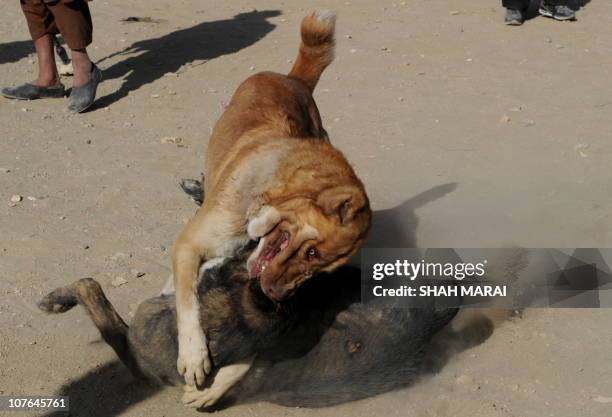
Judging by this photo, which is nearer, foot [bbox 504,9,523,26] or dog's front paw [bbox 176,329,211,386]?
dog's front paw [bbox 176,329,211,386]

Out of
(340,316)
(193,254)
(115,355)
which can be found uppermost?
(193,254)

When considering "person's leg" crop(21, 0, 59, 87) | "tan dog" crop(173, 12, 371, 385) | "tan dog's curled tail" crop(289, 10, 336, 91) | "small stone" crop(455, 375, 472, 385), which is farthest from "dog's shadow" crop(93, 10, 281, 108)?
"small stone" crop(455, 375, 472, 385)

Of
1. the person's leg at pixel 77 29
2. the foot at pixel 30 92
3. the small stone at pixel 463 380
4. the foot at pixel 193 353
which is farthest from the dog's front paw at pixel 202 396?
the foot at pixel 30 92

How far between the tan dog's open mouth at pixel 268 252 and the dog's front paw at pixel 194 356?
41 cm

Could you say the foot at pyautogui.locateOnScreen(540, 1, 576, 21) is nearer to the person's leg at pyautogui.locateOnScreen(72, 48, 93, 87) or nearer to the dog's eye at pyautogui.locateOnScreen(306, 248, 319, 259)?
the person's leg at pyautogui.locateOnScreen(72, 48, 93, 87)

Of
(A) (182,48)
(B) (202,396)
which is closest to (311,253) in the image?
(B) (202,396)

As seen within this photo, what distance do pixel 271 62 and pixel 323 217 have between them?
641 cm

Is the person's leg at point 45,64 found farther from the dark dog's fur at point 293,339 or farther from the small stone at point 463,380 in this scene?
the small stone at point 463,380

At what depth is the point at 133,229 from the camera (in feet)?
21.7

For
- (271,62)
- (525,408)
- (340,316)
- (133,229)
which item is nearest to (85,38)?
Result: (271,62)

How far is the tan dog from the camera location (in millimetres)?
4367

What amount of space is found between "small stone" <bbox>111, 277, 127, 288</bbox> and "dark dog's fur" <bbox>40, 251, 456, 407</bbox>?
0.97 meters

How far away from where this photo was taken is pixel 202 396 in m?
4.55

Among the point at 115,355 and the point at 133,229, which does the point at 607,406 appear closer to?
the point at 115,355
